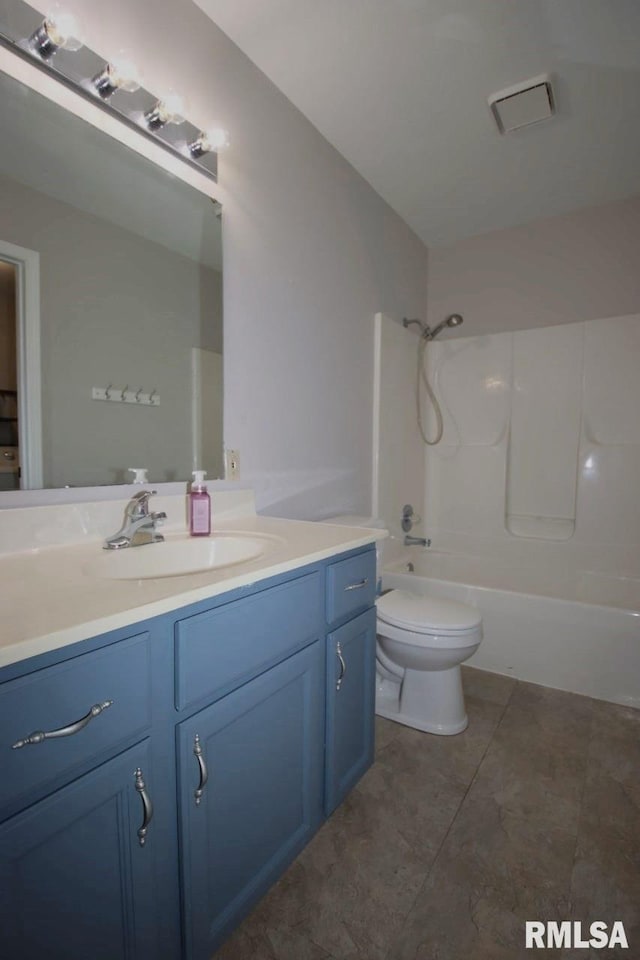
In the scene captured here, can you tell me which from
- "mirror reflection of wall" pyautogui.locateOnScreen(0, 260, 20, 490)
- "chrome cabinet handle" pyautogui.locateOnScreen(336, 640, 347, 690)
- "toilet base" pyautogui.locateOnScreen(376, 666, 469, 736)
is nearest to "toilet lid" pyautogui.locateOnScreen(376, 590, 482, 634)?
"toilet base" pyautogui.locateOnScreen(376, 666, 469, 736)

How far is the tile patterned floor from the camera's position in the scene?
0.97 m

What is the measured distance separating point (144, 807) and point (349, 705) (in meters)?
0.70

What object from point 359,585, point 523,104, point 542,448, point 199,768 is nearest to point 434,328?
point 542,448

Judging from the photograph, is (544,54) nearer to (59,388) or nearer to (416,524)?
(59,388)

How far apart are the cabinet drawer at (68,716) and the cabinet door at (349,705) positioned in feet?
1.95

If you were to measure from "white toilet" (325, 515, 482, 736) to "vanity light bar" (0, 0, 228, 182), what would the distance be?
1625mm

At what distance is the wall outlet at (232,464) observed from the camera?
1.48 metres

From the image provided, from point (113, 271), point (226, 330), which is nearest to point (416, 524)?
point (226, 330)

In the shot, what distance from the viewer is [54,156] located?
3.37ft

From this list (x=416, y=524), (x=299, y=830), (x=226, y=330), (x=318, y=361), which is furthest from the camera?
(x=416, y=524)

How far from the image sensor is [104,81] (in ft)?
3.53

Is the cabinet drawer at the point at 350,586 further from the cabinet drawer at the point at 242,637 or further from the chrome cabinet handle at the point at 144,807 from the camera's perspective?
the chrome cabinet handle at the point at 144,807

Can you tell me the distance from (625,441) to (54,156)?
8.85 feet

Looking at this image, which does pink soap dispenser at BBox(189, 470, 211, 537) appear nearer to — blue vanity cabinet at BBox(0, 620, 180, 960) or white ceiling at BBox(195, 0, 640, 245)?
blue vanity cabinet at BBox(0, 620, 180, 960)
